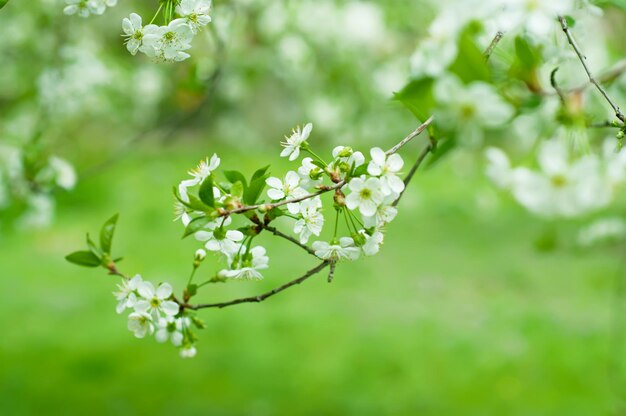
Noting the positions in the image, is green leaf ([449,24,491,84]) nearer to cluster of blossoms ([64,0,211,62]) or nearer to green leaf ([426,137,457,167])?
green leaf ([426,137,457,167])

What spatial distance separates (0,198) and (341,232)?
4042mm

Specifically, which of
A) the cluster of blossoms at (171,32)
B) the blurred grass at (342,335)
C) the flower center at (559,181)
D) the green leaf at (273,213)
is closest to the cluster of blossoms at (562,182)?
the flower center at (559,181)

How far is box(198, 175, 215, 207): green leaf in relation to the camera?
1.25m

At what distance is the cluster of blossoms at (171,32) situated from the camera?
135 cm

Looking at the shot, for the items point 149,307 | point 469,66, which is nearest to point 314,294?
point 149,307

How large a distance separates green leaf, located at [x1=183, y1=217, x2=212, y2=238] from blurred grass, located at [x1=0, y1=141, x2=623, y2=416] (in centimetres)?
255

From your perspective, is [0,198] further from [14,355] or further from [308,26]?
[308,26]

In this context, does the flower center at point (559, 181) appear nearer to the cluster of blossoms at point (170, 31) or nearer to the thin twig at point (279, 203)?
the thin twig at point (279, 203)

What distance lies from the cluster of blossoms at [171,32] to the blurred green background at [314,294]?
100 cm

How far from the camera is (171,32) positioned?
1356mm

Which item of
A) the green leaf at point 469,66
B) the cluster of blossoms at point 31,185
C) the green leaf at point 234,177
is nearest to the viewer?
the green leaf at point 469,66

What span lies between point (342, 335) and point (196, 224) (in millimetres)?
3324

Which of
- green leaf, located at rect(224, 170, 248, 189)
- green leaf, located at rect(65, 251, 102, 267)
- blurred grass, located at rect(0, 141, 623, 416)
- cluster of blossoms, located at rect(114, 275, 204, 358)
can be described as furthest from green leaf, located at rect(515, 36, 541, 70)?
blurred grass, located at rect(0, 141, 623, 416)

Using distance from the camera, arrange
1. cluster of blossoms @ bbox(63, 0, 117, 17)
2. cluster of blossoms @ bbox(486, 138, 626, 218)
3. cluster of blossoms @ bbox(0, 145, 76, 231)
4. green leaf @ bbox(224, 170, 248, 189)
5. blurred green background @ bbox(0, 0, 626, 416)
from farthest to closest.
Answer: blurred green background @ bbox(0, 0, 626, 416) < cluster of blossoms @ bbox(0, 145, 76, 231) < cluster of blossoms @ bbox(63, 0, 117, 17) < green leaf @ bbox(224, 170, 248, 189) < cluster of blossoms @ bbox(486, 138, 626, 218)
